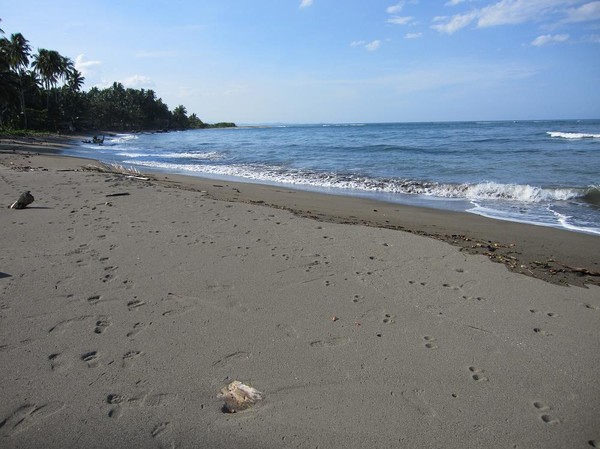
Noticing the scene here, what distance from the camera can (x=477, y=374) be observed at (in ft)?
8.87

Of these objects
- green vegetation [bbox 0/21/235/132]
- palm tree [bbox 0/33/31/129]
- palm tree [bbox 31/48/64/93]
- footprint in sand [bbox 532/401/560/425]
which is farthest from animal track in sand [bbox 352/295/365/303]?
palm tree [bbox 31/48/64/93]

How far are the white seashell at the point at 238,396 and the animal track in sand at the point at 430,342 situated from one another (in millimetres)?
1456

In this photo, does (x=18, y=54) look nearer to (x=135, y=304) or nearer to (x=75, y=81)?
(x=75, y=81)

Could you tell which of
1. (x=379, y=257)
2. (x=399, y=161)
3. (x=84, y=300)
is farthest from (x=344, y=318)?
(x=399, y=161)

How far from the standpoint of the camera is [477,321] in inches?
134

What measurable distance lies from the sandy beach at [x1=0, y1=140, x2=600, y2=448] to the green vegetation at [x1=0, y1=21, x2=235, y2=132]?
41.3 meters

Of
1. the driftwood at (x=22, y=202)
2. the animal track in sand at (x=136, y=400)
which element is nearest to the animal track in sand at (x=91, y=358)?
the animal track in sand at (x=136, y=400)

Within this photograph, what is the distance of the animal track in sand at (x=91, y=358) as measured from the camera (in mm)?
2695

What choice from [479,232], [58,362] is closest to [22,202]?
[58,362]

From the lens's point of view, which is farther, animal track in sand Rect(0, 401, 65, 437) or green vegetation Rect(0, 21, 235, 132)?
green vegetation Rect(0, 21, 235, 132)

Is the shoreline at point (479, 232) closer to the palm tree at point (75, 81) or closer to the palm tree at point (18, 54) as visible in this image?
the palm tree at point (18, 54)

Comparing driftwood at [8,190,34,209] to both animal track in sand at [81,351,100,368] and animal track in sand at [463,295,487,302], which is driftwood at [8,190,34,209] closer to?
animal track in sand at [81,351,100,368]

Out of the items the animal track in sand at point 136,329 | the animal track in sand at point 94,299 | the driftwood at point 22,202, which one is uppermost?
the driftwood at point 22,202

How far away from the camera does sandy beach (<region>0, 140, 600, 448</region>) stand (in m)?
2.22
